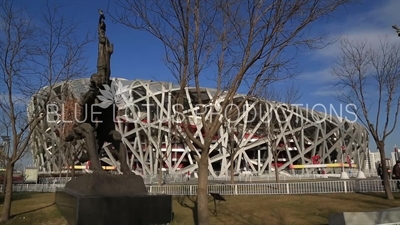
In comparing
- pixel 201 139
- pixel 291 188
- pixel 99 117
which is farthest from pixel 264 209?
pixel 201 139

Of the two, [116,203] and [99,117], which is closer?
[116,203]

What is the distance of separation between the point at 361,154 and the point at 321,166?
71.7ft

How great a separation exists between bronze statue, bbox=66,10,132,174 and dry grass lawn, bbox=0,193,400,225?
3810 millimetres

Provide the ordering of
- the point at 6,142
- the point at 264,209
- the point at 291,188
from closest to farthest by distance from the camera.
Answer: the point at 264,209 → the point at 291,188 → the point at 6,142

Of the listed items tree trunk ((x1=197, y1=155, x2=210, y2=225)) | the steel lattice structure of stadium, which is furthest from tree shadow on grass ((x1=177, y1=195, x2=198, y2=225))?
the steel lattice structure of stadium

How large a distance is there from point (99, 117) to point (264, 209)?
25.8ft

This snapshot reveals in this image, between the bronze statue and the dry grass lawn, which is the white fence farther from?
the bronze statue

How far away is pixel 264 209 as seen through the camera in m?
13.8

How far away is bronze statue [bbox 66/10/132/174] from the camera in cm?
902

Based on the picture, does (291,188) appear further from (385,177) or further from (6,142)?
(6,142)

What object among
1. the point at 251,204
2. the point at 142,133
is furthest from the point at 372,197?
the point at 142,133

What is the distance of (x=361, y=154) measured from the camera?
73.0 meters

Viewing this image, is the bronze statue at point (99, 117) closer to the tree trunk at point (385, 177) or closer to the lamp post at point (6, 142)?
the tree trunk at point (385, 177)

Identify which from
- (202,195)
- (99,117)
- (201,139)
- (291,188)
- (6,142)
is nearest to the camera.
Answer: (99,117)
